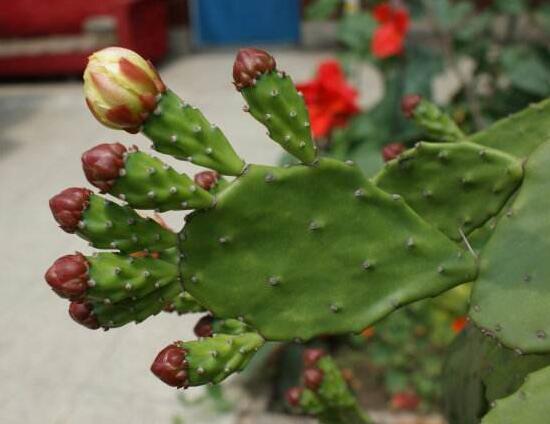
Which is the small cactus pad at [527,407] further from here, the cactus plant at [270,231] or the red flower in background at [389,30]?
the red flower in background at [389,30]

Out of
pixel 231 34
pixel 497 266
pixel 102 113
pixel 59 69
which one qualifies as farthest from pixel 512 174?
pixel 231 34

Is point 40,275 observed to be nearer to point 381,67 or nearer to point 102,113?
point 381,67

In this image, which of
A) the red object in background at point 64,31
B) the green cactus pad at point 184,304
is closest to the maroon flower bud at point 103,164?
the green cactus pad at point 184,304

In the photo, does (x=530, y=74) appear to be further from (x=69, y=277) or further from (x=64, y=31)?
(x=64, y=31)

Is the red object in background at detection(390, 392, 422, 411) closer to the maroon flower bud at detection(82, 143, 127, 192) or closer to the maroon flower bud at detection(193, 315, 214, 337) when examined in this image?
the maroon flower bud at detection(193, 315, 214, 337)

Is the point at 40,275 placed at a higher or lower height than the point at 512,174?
lower

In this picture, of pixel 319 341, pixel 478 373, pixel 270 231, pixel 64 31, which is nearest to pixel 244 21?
pixel 64 31

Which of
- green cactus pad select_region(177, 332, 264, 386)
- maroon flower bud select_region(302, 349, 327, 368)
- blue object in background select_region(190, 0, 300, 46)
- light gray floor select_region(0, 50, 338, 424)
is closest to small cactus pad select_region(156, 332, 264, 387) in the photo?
green cactus pad select_region(177, 332, 264, 386)
